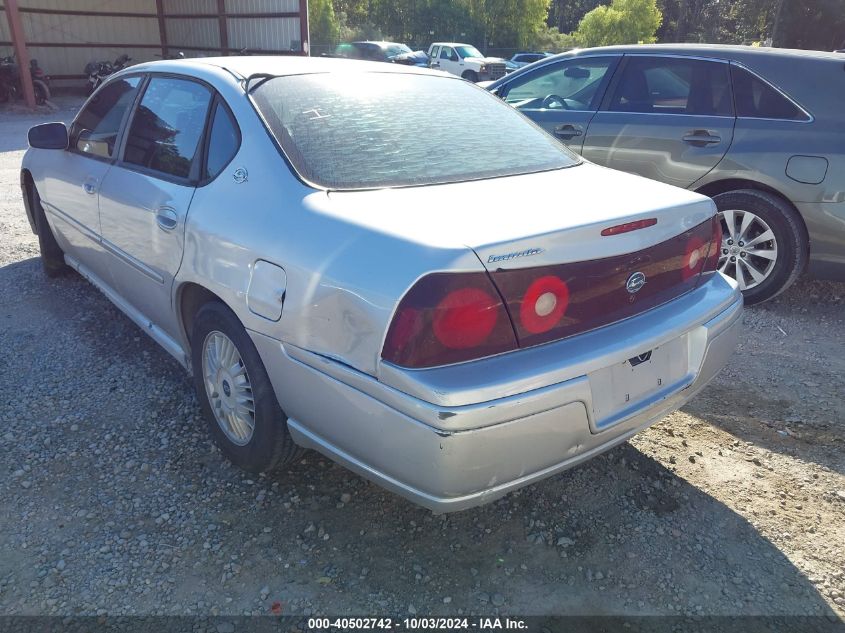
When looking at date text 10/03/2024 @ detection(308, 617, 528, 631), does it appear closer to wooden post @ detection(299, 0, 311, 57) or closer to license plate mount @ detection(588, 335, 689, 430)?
license plate mount @ detection(588, 335, 689, 430)

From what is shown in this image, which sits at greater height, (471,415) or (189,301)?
(471,415)

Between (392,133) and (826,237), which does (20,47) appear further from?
(826,237)

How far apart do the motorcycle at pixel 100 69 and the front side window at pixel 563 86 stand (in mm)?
17268

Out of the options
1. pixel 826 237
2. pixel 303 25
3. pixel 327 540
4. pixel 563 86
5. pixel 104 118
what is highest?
pixel 303 25

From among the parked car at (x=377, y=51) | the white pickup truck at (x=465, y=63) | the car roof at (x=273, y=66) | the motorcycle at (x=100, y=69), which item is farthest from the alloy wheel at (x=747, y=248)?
the parked car at (x=377, y=51)

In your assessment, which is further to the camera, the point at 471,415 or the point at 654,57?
the point at 654,57

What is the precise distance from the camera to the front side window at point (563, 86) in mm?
5271

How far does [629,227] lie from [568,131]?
10.7 ft

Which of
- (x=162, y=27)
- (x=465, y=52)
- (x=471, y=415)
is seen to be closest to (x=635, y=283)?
(x=471, y=415)

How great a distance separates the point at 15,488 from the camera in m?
2.65

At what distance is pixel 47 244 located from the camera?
15.5 ft

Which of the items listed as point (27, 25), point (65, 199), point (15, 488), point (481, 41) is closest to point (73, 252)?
point (65, 199)

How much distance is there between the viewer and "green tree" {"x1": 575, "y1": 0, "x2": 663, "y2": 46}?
33.7 meters

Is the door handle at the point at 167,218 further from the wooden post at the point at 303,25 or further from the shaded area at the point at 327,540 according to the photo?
the wooden post at the point at 303,25
